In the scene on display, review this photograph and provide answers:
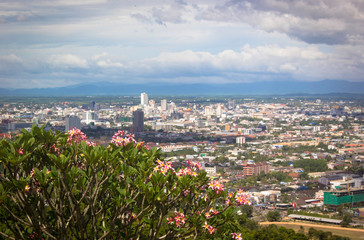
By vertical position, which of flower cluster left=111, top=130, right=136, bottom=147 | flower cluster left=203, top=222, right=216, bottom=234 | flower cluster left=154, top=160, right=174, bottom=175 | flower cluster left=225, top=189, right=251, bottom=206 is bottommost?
flower cluster left=203, top=222, right=216, bottom=234

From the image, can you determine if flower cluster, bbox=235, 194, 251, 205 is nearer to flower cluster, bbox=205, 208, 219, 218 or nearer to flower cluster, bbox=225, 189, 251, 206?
flower cluster, bbox=225, 189, 251, 206

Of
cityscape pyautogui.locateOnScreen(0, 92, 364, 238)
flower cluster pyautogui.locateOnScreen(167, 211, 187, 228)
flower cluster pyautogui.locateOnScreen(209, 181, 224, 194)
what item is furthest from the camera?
cityscape pyautogui.locateOnScreen(0, 92, 364, 238)

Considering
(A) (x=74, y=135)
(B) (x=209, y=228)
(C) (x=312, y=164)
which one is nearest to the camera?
(B) (x=209, y=228)

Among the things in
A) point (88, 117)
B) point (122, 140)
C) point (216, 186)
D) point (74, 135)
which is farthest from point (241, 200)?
point (88, 117)

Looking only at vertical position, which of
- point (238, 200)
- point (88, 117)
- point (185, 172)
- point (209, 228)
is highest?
point (185, 172)

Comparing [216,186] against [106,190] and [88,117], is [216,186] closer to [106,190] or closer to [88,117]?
[106,190]

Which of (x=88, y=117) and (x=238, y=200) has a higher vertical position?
(x=238, y=200)

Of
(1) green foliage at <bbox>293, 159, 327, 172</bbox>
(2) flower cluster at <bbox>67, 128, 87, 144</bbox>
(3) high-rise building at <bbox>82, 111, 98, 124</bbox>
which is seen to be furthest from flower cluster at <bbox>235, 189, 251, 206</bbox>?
(3) high-rise building at <bbox>82, 111, 98, 124</bbox>
